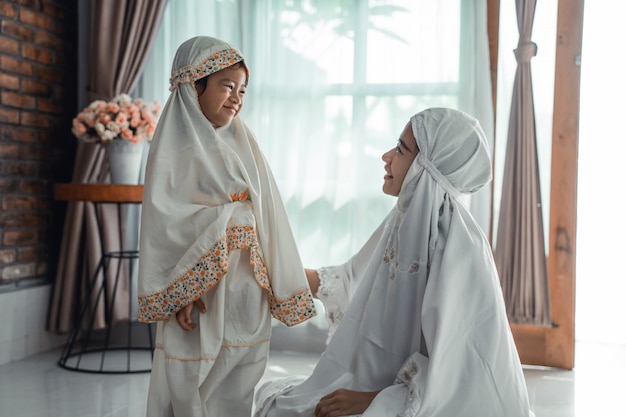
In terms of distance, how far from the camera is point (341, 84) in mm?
3590

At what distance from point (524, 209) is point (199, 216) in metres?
1.87

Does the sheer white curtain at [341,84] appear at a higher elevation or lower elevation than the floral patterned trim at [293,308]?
higher

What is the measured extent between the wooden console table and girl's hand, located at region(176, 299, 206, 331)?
1.32m

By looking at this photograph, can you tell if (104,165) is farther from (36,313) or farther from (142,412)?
(142,412)

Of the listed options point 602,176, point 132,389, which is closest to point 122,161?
point 132,389

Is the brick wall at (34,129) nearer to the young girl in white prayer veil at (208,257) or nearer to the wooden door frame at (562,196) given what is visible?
the young girl in white prayer veil at (208,257)

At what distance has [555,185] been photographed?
11.0 feet

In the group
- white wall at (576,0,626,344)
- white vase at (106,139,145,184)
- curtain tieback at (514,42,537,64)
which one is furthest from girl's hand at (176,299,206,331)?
white wall at (576,0,626,344)

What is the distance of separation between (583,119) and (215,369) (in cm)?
274

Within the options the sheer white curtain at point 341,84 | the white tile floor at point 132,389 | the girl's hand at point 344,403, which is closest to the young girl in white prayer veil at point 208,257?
the girl's hand at point 344,403

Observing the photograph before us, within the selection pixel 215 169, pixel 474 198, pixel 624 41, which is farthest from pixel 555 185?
pixel 215 169

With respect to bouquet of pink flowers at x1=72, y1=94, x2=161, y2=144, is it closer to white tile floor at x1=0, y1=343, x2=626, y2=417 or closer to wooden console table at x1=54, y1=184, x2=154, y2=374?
wooden console table at x1=54, y1=184, x2=154, y2=374

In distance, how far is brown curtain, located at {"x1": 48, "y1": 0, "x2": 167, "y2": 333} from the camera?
3.66 m

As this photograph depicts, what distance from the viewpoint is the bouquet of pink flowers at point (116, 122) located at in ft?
10.9
